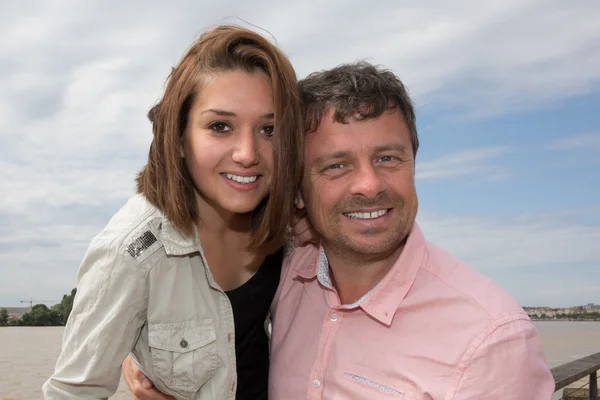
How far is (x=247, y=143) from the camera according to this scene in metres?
2.51

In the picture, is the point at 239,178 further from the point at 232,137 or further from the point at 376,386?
the point at 376,386

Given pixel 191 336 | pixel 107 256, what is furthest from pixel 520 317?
pixel 107 256

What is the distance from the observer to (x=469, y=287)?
7.52ft

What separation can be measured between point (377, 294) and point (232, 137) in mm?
896

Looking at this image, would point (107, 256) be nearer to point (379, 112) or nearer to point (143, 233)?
point (143, 233)

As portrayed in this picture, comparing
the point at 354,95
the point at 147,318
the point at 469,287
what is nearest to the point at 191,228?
the point at 147,318

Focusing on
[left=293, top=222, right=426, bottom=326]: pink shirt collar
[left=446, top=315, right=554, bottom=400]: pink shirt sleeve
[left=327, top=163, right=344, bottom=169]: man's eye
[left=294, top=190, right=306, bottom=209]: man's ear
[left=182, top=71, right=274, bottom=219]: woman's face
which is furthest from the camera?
[left=294, top=190, right=306, bottom=209]: man's ear

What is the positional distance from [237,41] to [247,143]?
1.79 feet

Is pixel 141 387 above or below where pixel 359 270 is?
below

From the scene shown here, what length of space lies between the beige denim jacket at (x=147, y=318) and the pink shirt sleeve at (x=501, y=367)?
1168 millimetres

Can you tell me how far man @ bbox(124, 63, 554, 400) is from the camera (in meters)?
2.16

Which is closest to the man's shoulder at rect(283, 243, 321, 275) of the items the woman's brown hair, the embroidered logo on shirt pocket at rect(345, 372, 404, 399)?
the woman's brown hair

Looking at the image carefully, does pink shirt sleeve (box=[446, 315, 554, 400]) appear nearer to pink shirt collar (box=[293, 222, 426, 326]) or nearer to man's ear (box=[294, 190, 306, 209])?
pink shirt collar (box=[293, 222, 426, 326])

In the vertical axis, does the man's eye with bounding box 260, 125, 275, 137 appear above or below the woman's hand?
above
